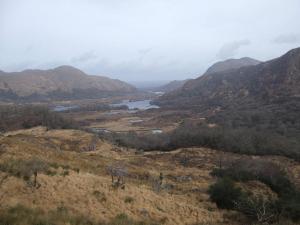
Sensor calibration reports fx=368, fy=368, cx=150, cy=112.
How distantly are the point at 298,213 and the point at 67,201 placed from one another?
10236 millimetres

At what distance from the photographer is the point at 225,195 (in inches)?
758

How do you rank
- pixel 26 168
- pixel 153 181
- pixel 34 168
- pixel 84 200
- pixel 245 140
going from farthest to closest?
1. pixel 245 140
2. pixel 153 181
3. pixel 34 168
4. pixel 26 168
5. pixel 84 200

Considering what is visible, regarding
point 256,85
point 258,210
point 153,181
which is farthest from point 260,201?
point 256,85

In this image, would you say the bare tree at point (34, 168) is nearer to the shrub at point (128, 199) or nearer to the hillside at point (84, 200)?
the hillside at point (84, 200)

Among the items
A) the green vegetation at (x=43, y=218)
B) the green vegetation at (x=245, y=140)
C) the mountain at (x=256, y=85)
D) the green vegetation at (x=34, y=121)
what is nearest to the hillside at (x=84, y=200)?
the green vegetation at (x=43, y=218)

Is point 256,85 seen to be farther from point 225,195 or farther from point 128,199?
point 128,199

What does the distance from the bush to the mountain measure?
89812 mm

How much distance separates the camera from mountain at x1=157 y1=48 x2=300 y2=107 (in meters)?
115

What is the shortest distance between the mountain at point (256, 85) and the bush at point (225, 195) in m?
89.8

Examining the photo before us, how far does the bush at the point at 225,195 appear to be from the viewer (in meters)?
19.0

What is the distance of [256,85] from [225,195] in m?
121

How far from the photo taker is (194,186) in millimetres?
24578

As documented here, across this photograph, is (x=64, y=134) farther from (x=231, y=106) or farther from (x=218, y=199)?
(x=231, y=106)

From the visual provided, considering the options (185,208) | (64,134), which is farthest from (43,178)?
(64,134)
